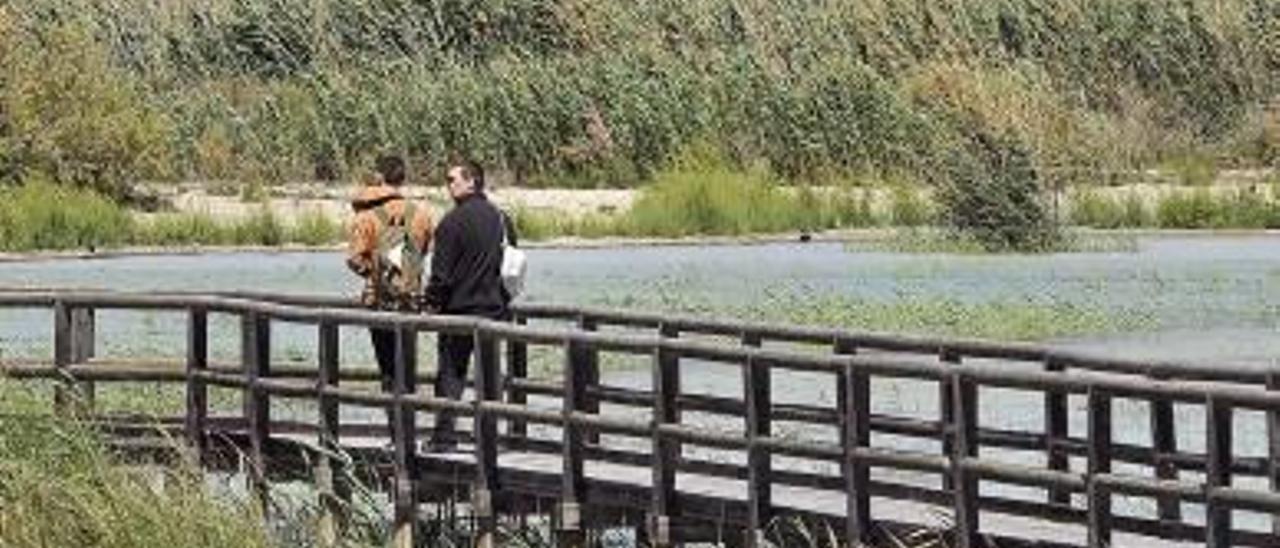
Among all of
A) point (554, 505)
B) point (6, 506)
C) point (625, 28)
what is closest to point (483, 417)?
point (554, 505)

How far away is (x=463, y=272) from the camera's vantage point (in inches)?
717

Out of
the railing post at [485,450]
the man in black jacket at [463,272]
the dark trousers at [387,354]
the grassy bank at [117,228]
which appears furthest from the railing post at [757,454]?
the grassy bank at [117,228]

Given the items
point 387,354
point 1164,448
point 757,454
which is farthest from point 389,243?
point 1164,448

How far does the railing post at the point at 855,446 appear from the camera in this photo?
15.2m

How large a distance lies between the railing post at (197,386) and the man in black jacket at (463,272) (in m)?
1.59

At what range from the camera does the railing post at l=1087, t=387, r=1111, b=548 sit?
562 inches

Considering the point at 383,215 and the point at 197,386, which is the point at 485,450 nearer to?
the point at 383,215

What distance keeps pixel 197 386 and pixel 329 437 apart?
4.36 ft

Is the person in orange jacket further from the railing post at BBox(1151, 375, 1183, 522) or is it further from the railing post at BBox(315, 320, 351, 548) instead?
the railing post at BBox(1151, 375, 1183, 522)

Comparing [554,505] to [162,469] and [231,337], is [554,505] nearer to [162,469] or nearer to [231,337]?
[162,469]

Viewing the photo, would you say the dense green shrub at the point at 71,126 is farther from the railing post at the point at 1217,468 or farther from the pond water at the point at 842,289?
the railing post at the point at 1217,468

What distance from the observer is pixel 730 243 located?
154ft

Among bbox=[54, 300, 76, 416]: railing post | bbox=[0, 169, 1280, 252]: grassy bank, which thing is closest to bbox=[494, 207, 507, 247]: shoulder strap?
bbox=[54, 300, 76, 416]: railing post

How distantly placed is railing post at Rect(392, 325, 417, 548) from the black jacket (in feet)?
0.96
